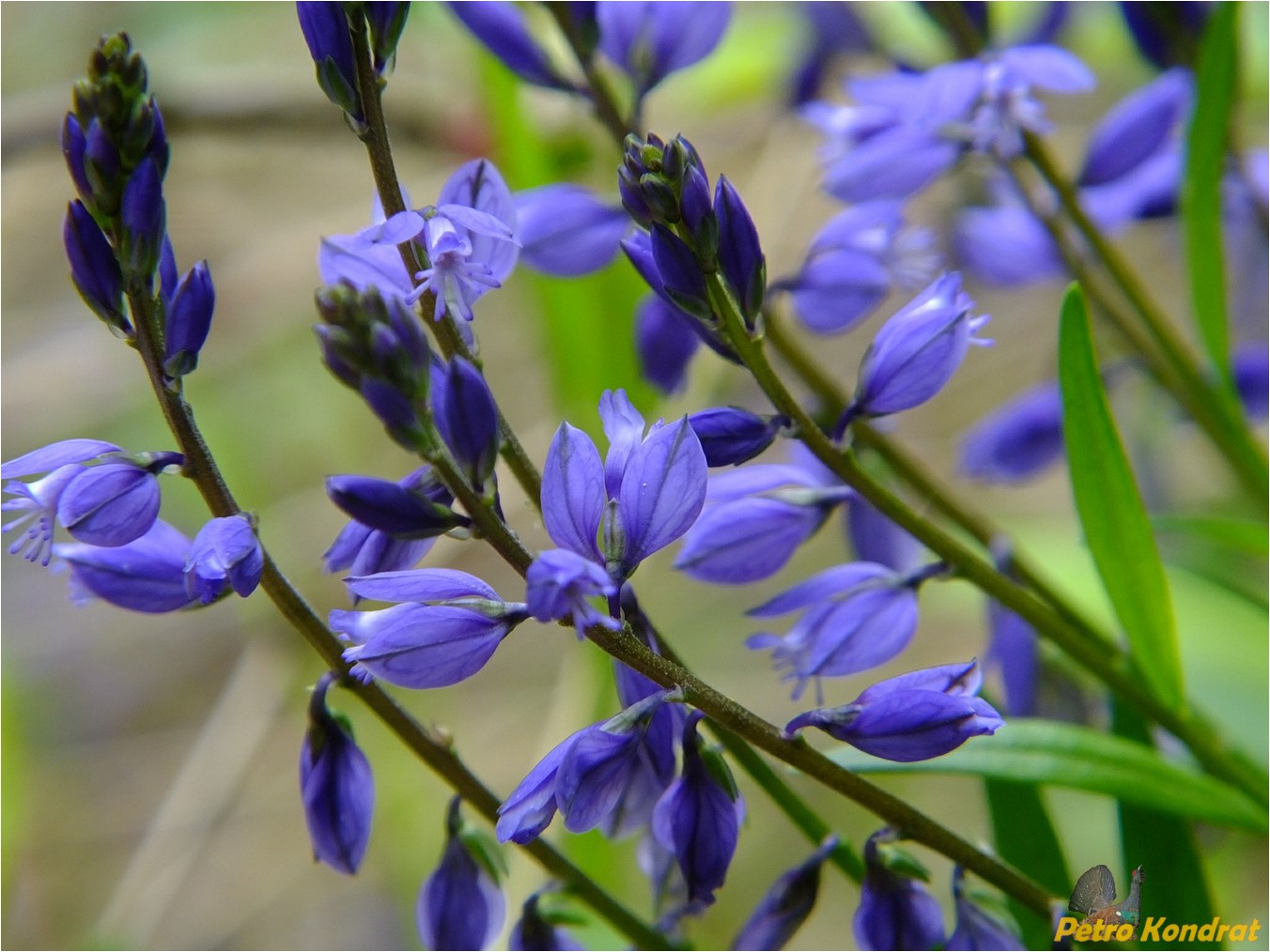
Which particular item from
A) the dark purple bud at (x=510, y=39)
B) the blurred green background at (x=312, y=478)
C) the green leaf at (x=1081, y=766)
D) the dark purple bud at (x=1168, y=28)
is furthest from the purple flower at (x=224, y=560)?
the dark purple bud at (x=1168, y=28)

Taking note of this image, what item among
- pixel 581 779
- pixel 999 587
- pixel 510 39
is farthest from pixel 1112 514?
pixel 510 39

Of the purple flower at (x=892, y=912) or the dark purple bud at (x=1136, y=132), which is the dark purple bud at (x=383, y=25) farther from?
the dark purple bud at (x=1136, y=132)

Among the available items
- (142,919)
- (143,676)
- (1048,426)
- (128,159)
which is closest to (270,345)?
(143,676)

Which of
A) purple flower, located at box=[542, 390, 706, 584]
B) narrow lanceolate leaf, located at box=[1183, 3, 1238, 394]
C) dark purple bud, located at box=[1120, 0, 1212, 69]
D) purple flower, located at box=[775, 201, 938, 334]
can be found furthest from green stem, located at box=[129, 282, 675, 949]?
dark purple bud, located at box=[1120, 0, 1212, 69]

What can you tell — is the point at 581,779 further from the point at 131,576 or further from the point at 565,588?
the point at 131,576

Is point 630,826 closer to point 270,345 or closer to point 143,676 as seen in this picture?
point 270,345

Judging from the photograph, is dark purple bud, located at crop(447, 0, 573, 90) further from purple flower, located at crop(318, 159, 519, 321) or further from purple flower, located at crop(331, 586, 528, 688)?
purple flower, located at crop(331, 586, 528, 688)
